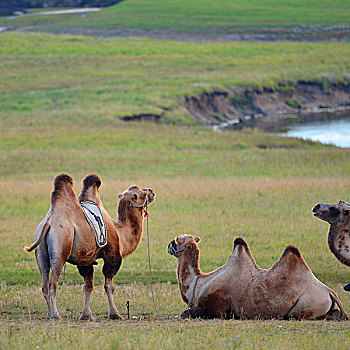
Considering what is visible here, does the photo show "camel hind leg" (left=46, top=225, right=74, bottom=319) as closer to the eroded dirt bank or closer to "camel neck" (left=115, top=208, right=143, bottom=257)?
"camel neck" (left=115, top=208, right=143, bottom=257)

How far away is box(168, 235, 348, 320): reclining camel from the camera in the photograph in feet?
30.9

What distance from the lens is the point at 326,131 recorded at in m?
46.7

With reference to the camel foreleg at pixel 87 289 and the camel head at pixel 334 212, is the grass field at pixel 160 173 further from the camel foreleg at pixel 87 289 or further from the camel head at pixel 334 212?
the camel head at pixel 334 212

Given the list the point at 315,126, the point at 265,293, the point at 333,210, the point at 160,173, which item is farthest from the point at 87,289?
the point at 315,126

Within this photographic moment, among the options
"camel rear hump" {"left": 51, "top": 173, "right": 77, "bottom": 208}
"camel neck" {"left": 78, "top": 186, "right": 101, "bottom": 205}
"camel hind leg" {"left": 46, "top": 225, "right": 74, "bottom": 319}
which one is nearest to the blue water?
"camel neck" {"left": 78, "top": 186, "right": 101, "bottom": 205}

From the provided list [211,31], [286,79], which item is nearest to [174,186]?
[286,79]

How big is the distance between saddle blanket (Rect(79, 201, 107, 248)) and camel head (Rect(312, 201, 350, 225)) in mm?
3031

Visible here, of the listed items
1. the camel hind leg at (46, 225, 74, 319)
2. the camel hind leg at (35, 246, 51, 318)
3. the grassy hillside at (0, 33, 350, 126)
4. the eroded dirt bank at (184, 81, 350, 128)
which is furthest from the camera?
the eroded dirt bank at (184, 81, 350, 128)

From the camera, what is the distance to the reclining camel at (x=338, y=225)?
9.96 metres

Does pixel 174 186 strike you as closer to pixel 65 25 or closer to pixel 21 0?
pixel 65 25

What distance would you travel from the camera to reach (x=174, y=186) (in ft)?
90.0

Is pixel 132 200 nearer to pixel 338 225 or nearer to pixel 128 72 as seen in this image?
pixel 338 225

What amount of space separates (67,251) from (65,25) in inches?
3921

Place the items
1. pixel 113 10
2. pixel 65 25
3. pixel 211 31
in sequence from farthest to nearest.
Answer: pixel 113 10 < pixel 65 25 < pixel 211 31
